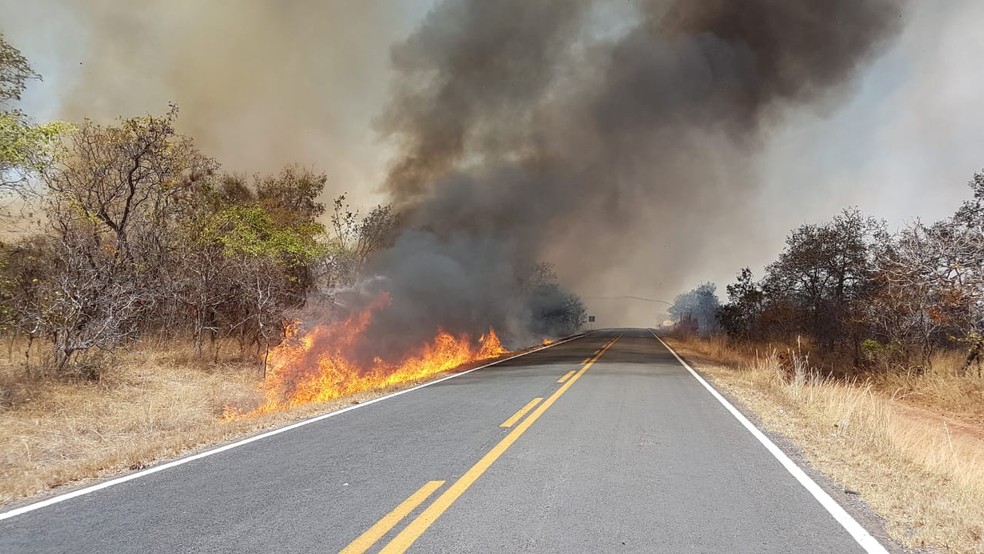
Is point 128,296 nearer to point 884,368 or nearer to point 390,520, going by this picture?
point 390,520

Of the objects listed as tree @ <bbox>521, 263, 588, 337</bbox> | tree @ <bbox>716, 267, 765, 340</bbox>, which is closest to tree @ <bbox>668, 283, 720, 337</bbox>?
tree @ <bbox>521, 263, 588, 337</bbox>

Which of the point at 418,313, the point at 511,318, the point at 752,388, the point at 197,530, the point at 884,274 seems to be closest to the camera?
the point at 197,530

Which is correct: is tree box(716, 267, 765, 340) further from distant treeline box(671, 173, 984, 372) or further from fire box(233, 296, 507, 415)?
fire box(233, 296, 507, 415)

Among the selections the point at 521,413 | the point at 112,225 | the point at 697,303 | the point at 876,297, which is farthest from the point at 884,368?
the point at 697,303

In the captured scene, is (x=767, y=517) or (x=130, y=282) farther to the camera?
(x=130, y=282)

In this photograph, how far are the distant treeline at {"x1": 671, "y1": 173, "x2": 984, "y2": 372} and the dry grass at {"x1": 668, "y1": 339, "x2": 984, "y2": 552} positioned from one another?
205 centimetres

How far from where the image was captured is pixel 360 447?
236 inches

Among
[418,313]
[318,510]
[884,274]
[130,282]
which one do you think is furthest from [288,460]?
[884,274]

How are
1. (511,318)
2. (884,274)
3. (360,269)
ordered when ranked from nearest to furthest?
(884,274), (360,269), (511,318)

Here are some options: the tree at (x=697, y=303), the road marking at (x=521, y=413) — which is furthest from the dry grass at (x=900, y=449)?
the tree at (x=697, y=303)

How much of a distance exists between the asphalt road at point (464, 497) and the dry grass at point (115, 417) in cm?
94

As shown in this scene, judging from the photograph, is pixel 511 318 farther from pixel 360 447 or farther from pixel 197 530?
pixel 197 530

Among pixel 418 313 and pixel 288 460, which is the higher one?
pixel 418 313

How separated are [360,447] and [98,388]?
341 inches
